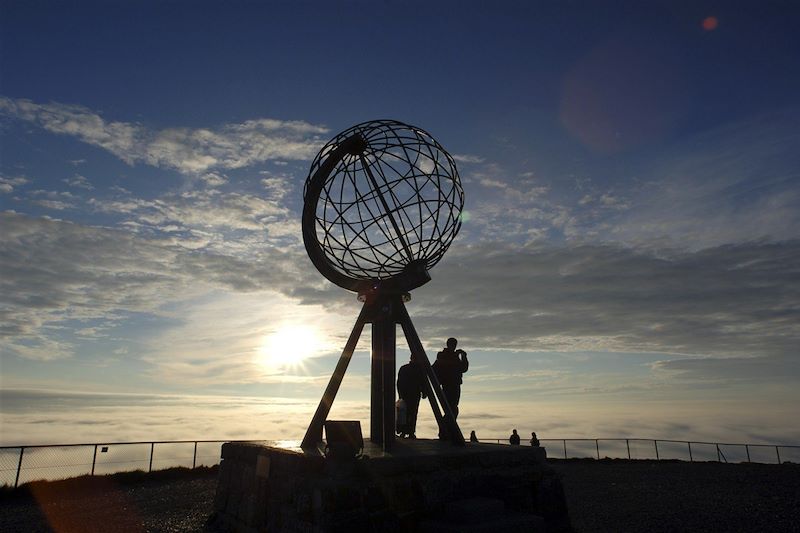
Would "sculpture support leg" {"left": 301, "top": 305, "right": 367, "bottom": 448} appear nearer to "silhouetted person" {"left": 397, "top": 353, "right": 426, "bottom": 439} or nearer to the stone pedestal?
the stone pedestal

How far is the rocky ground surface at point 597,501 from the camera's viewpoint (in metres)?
9.89

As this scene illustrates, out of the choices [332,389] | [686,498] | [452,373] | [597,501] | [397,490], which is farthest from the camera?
[597,501]

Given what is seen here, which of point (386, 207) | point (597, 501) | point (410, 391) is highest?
→ point (386, 207)

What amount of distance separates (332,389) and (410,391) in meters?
2.46

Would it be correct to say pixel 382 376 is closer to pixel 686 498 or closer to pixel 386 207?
pixel 386 207

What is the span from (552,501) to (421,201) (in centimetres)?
614

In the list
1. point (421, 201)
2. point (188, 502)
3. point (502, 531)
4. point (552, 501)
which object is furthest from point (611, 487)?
point (188, 502)

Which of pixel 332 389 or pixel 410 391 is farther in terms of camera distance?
pixel 410 391

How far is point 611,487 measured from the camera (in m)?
14.3

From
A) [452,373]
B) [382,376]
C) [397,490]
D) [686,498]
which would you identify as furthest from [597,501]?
[397,490]

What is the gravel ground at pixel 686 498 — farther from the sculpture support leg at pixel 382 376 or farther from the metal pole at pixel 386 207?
the metal pole at pixel 386 207

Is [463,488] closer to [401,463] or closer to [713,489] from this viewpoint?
[401,463]

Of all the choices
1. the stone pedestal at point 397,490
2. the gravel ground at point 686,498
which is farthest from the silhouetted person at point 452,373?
the gravel ground at point 686,498

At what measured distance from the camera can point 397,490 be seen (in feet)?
23.9
